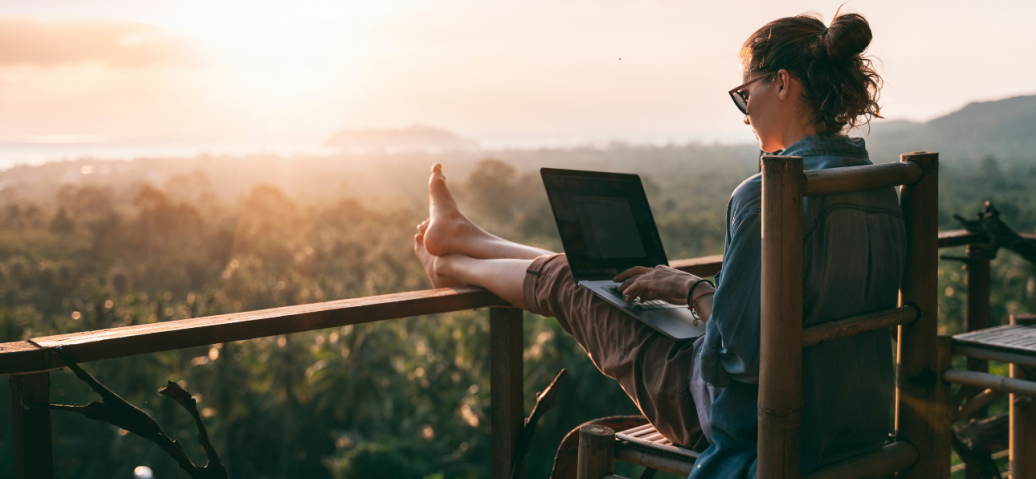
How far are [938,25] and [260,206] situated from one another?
53.3 metres

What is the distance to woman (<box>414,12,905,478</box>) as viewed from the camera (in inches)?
36.9

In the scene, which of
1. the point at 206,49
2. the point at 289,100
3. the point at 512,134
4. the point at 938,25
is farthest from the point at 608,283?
the point at 512,134

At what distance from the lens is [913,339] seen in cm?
115

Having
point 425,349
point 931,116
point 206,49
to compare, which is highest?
point 206,49

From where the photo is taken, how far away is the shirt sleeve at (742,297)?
930 mm

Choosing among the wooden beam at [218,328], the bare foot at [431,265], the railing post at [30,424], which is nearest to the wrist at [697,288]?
the wooden beam at [218,328]

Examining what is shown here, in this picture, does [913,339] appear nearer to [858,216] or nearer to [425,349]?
[858,216]

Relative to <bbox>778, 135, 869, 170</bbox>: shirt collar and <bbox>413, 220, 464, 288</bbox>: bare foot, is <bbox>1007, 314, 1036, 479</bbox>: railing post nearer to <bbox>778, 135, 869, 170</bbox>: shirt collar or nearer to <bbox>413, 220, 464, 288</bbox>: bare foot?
<bbox>778, 135, 869, 170</bbox>: shirt collar

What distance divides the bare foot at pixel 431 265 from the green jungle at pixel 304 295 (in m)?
10.1

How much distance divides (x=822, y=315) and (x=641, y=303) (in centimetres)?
35

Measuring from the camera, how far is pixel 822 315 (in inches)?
37.5

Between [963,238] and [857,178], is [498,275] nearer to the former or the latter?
[857,178]

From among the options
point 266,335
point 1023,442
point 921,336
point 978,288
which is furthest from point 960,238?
point 266,335

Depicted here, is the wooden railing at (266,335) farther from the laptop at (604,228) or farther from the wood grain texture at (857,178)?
the laptop at (604,228)
